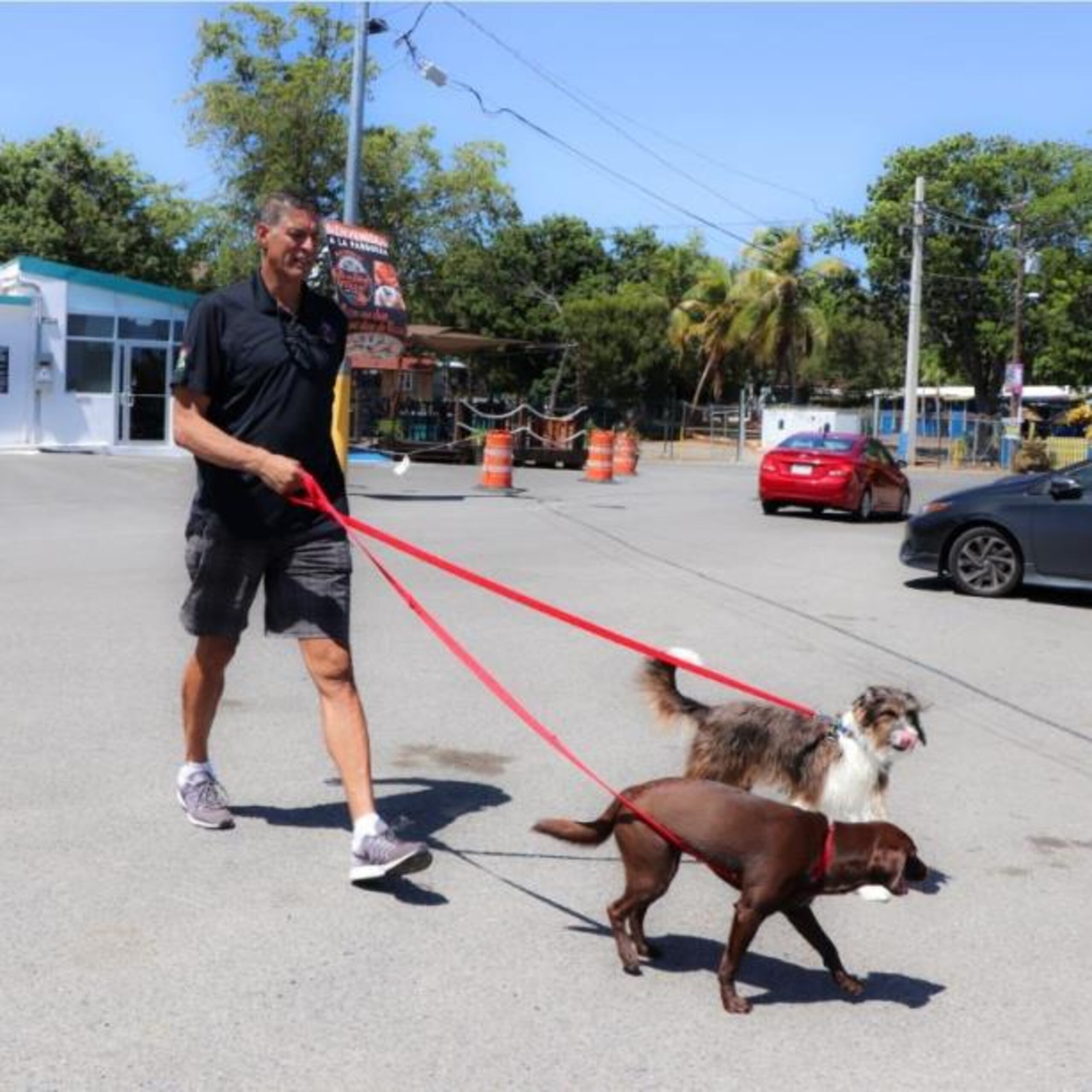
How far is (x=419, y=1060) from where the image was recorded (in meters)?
3.35

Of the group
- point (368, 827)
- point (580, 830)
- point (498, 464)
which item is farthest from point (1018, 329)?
point (580, 830)

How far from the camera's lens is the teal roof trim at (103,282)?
1160 inches

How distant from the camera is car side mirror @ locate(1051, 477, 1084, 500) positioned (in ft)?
39.5

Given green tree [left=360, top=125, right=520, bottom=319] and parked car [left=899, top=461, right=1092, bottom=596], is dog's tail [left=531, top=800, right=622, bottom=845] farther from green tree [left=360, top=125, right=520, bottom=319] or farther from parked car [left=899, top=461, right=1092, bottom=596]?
green tree [left=360, top=125, right=520, bottom=319]

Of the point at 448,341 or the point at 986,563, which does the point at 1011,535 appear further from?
the point at 448,341

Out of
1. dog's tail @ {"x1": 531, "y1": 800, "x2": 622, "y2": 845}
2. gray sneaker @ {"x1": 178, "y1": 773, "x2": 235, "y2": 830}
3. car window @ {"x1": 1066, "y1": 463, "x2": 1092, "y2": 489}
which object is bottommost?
gray sneaker @ {"x1": 178, "y1": 773, "x2": 235, "y2": 830}

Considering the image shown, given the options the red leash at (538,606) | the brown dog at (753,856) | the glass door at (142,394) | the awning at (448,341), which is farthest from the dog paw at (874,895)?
the awning at (448,341)

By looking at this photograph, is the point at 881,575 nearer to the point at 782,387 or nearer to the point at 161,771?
the point at 161,771

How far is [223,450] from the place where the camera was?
4.48m

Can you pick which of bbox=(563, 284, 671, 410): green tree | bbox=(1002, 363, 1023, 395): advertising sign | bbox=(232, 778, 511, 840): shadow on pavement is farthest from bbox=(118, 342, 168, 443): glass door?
bbox=(1002, 363, 1023, 395): advertising sign

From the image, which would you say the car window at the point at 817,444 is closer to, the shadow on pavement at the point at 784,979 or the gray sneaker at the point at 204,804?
the gray sneaker at the point at 204,804

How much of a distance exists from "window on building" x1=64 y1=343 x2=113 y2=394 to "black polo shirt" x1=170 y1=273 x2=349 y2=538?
27.1 meters

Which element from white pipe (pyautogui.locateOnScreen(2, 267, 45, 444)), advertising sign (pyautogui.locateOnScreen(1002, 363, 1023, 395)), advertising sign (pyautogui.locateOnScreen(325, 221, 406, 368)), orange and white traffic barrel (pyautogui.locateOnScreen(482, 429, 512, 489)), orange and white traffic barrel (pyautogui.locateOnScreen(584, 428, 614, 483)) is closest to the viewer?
advertising sign (pyautogui.locateOnScreen(325, 221, 406, 368))

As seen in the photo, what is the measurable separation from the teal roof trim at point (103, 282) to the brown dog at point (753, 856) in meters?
27.1
